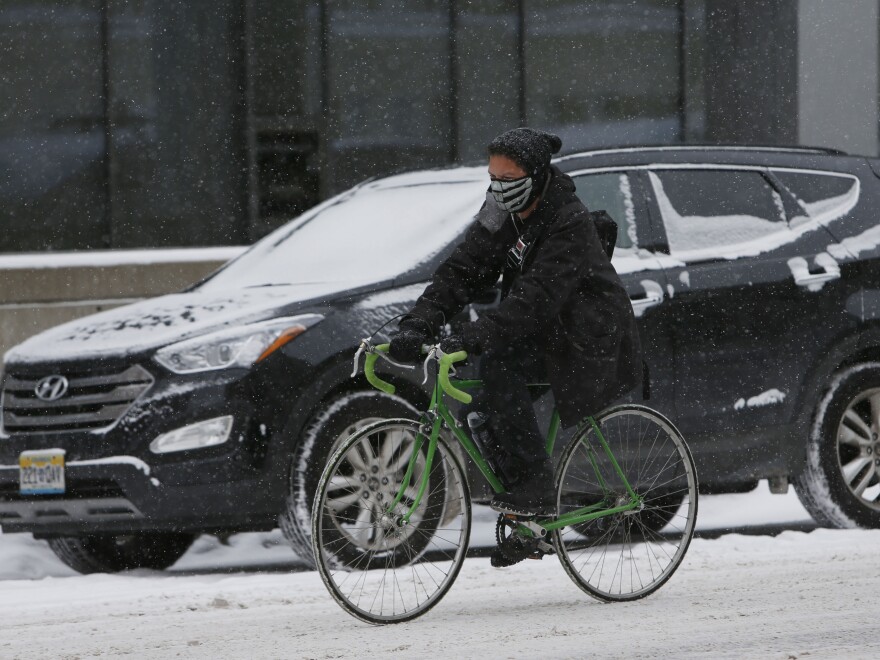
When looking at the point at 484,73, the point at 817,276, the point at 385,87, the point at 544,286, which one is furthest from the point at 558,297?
the point at 484,73

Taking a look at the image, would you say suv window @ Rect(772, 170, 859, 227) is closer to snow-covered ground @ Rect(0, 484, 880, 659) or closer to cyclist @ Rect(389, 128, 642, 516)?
snow-covered ground @ Rect(0, 484, 880, 659)

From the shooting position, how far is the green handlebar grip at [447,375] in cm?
543

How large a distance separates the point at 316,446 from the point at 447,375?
154cm

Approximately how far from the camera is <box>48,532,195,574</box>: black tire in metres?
7.71

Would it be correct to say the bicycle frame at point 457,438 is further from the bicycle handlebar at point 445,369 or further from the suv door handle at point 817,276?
the suv door handle at point 817,276

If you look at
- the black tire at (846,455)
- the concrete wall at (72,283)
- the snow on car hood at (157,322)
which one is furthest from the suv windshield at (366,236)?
the concrete wall at (72,283)

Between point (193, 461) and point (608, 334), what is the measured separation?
78.7 inches

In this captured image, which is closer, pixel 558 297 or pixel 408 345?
pixel 408 345

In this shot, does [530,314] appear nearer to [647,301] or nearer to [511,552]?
[511,552]

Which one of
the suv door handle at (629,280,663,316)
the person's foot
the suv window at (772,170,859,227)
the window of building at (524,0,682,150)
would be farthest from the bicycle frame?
the window of building at (524,0,682,150)

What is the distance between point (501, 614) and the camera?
5887 mm

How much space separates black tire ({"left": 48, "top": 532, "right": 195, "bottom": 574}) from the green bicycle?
2254mm

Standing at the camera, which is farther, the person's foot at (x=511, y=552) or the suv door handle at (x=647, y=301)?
the suv door handle at (x=647, y=301)

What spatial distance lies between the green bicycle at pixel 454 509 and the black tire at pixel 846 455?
6.23 feet
